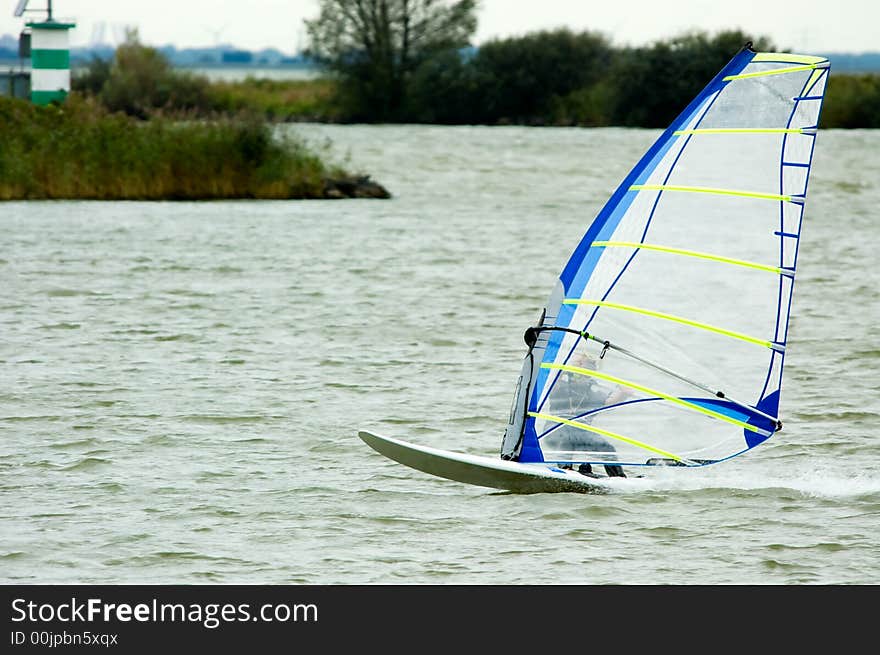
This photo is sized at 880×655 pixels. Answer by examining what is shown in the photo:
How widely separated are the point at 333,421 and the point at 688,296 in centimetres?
322

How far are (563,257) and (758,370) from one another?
12.3 meters

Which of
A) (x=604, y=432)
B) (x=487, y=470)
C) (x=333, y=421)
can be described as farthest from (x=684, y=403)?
(x=333, y=421)

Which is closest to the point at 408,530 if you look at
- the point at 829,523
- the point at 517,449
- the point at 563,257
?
the point at 517,449

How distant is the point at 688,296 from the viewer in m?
8.05

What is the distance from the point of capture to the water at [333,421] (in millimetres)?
7391

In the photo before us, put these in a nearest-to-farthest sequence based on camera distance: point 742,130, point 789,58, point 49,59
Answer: point 789,58 < point 742,130 < point 49,59

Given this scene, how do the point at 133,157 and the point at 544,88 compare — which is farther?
the point at 544,88

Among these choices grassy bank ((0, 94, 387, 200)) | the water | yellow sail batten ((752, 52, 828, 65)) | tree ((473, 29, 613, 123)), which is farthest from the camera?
tree ((473, 29, 613, 123))

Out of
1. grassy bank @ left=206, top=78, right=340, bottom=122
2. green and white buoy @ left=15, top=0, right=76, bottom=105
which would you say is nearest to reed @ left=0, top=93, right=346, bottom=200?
green and white buoy @ left=15, top=0, right=76, bottom=105

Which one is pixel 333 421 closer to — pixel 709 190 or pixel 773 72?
pixel 709 190

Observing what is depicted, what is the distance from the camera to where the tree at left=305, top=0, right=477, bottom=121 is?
185ft

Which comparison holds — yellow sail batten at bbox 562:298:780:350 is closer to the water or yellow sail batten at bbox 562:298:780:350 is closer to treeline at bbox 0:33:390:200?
the water

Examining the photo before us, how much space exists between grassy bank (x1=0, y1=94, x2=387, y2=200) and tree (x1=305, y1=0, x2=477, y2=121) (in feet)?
101
